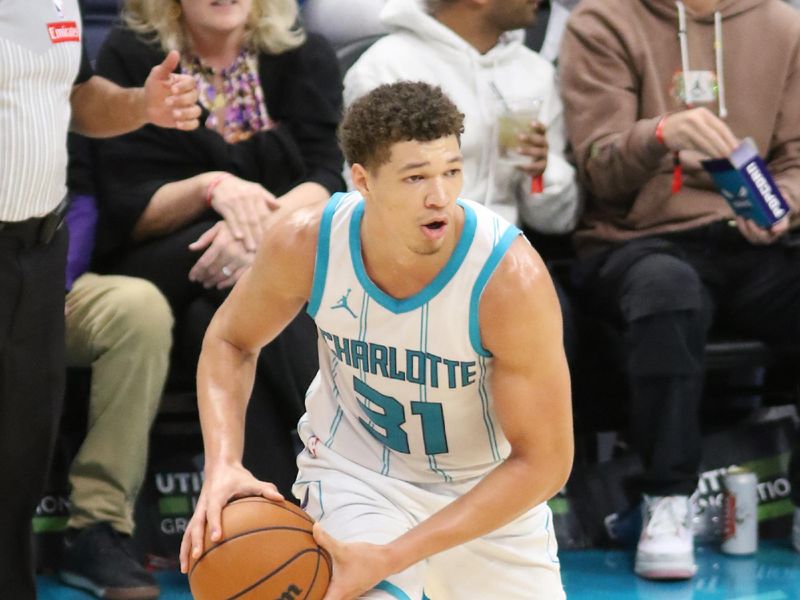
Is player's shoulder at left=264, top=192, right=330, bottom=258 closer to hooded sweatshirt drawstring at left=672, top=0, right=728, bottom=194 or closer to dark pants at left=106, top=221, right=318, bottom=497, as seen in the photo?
dark pants at left=106, top=221, right=318, bottom=497

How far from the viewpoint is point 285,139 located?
4.13 metres

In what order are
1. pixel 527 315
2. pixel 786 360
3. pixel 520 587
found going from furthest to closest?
pixel 786 360, pixel 520 587, pixel 527 315

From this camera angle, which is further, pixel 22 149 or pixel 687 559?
pixel 687 559

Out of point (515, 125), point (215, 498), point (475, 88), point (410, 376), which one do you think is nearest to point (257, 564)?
point (215, 498)

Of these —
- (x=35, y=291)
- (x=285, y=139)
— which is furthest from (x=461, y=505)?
(x=285, y=139)

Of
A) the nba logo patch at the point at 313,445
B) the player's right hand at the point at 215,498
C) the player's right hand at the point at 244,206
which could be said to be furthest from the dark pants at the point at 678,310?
the player's right hand at the point at 215,498

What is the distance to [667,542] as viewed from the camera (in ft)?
13.0

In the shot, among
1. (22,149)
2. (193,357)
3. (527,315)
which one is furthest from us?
(193,357)

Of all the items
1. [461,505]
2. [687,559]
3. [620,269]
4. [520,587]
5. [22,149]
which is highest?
[22,149]

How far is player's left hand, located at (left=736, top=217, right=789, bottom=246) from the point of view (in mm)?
4227

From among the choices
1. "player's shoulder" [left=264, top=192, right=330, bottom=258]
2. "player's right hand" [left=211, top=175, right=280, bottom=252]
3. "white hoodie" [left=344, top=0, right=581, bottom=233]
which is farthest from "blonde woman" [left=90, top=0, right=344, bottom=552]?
"player's shoulder" [left=264, top=192, right=330, bottom=258]

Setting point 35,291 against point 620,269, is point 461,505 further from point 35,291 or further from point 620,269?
point 620,269

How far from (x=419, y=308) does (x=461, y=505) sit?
0.39 metres

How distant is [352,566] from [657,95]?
7.67 feet
